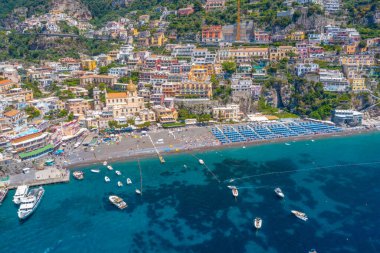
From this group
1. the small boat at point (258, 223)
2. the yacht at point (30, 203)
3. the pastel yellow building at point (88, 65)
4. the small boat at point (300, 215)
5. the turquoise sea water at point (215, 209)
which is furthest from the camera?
the pastel yellow building at point (88, 65)

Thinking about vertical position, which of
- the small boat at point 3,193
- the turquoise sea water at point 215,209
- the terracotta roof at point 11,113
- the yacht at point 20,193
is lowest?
the turquoise sea water at point 215,209

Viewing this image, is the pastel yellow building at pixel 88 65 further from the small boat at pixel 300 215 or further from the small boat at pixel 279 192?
the small boat at pixel 300 215

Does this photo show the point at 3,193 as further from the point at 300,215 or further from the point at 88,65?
the point at 88,65

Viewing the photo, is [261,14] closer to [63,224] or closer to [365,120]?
[365,120]

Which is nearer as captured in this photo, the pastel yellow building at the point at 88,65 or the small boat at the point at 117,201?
the small boat at the point at 117,201

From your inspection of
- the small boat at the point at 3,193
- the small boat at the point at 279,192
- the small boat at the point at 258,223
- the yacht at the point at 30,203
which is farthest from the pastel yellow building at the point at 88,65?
the small boat at the point at 258,223

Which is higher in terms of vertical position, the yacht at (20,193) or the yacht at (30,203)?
Result: the yacht at (20,193)

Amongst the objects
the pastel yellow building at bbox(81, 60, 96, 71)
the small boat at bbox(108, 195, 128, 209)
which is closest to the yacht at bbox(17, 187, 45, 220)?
the small boat at bbox(108, 195, 128, 209)

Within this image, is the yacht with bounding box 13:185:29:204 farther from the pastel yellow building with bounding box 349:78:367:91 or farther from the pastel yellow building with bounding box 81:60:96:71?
the pastel yellow building with bounding box 349:78:367:91

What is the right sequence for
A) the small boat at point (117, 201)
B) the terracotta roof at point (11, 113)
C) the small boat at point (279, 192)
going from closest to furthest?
the small boat at point (117, 201) < the small boat at point (279, 192) < the terracotta roof at point (11, 113)
